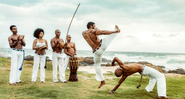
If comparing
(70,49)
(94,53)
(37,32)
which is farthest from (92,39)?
(37,32)

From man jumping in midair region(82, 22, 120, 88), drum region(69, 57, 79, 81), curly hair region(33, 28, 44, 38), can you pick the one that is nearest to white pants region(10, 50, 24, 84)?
curly hair region(33, 28, 44, 38)

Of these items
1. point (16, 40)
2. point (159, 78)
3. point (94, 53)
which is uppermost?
point (16, 40)

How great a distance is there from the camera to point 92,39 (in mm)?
5473

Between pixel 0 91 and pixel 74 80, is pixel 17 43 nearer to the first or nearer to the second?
pixel 0 91

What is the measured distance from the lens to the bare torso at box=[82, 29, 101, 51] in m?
5.40

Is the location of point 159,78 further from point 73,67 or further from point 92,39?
point 73,67

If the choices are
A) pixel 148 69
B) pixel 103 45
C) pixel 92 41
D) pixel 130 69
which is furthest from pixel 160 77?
pixel 92 41

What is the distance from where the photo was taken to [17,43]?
646 centimetres

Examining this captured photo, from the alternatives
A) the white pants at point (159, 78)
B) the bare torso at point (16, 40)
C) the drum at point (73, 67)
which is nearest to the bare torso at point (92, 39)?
the white pants at point (159, 78)

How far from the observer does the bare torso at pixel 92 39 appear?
540 centimetres

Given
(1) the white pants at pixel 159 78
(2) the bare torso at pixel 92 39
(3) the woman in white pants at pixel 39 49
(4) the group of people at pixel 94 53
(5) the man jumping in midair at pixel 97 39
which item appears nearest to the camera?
(1) the white pants at pixel 159 78

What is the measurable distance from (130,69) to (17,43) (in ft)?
14.8

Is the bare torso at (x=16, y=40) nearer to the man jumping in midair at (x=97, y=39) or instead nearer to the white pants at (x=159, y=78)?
the man jumping in midair at (x=97, y=39)

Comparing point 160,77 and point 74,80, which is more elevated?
point 160,77
